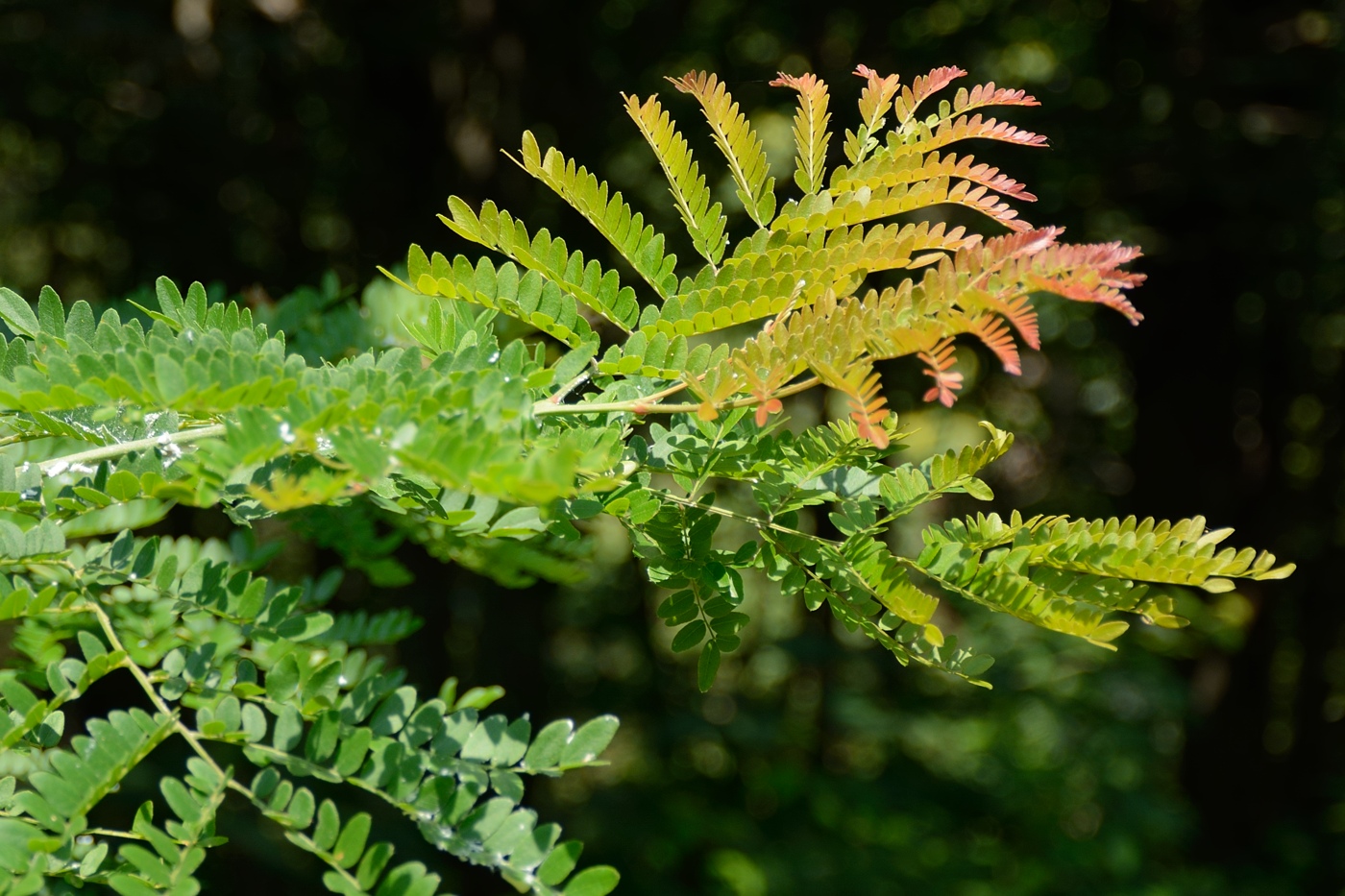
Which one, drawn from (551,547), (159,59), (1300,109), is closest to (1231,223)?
(1300,109)

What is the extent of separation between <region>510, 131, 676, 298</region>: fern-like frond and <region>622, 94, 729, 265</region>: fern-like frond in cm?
3

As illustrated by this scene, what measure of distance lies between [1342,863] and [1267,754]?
461mm

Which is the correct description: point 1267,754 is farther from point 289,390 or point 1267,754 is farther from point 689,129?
point 289,390

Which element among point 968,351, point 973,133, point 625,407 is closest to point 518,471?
point 625,407

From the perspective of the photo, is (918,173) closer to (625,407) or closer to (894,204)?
(894,204)

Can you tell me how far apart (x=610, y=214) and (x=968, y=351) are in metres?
3.56

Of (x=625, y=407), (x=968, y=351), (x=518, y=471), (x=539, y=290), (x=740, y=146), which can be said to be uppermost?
(x=968, y=351)

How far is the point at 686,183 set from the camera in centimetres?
76

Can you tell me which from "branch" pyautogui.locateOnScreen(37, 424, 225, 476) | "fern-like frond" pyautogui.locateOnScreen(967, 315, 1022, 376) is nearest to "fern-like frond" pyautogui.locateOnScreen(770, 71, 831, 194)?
"fern-like frond" pyautogui.locateOnScreen(967, 315, 1022, 376)

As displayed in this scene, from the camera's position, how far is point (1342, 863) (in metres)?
3.86

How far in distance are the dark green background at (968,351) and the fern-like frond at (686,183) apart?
227 cm

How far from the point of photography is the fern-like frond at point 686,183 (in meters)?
0.76

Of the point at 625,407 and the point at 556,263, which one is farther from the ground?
the point at 556,263

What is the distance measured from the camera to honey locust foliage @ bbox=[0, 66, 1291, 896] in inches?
22.9
